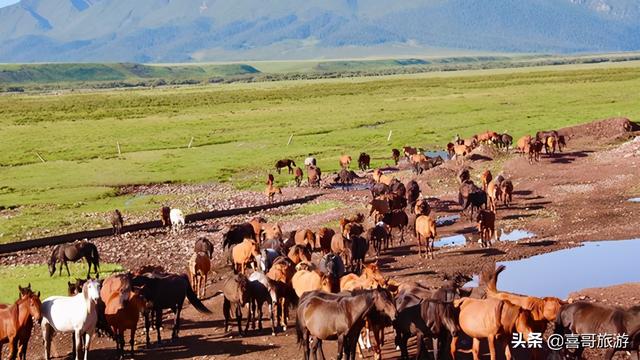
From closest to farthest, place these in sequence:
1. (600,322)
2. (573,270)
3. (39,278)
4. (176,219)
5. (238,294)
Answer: (600,322) → (238,294) → (573,270) → (39,278) → (176,219)

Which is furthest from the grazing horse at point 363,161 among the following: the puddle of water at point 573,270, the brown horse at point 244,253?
the brown horse at point 244,253

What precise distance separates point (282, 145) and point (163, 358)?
40.6 m

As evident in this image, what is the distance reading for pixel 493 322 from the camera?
13711mm

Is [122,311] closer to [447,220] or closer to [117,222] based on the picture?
[117,222]

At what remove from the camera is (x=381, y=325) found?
14.7 metres

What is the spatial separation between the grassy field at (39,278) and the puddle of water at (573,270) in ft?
37.8

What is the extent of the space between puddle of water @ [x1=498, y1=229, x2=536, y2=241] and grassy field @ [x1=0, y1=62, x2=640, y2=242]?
16778mm

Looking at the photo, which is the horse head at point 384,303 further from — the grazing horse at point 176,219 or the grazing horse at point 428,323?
the grazing horse at point 176,219

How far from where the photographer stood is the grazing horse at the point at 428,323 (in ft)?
46.5

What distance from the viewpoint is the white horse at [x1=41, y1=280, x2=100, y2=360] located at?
15391 millimetres

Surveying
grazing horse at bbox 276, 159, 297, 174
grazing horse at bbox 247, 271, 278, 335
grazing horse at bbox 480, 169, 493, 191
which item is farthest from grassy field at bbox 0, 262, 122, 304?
grazing horse at bbox 276, 159, 297, 174

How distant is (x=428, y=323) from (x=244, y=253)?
8.96m

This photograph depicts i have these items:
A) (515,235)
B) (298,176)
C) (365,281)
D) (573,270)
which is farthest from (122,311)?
(298,176)

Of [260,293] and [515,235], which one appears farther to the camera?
[515,235]
